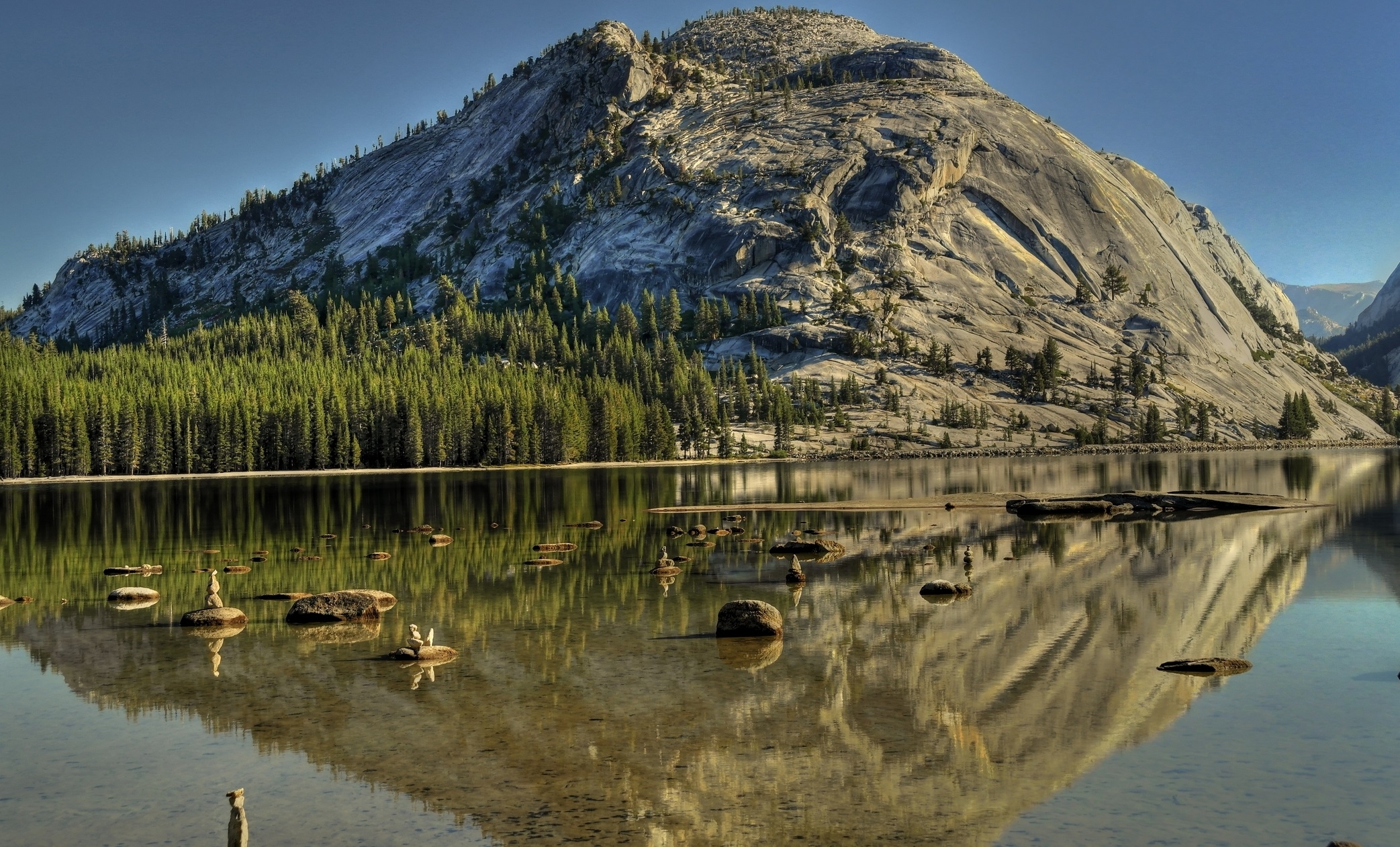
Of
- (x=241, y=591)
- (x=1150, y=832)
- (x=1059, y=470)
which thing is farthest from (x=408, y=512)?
(x=1059, y=470)

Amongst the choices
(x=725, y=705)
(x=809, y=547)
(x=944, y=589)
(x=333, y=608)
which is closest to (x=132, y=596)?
(x=333, y=608)

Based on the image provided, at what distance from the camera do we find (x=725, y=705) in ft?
89.6

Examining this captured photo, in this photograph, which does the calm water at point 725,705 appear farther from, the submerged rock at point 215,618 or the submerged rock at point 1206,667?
the submerged rock at point 1206,667

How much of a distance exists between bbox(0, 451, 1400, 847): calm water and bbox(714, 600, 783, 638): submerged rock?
2.77 ft

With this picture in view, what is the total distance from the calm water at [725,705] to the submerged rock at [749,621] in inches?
33.3

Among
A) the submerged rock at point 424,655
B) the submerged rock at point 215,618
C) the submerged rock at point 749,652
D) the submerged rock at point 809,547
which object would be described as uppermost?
the submerged rock at point 809,547

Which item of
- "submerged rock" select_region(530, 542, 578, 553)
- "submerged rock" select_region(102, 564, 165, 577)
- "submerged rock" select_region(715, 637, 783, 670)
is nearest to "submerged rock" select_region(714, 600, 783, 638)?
"submerged rock" select_region(715, 637, 783, 670)

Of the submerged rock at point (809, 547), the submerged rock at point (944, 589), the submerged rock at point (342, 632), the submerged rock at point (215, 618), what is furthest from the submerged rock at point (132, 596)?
the submerged rock at point (944, 589)

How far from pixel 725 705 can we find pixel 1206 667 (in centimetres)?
1524

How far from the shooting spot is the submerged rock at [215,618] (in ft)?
128

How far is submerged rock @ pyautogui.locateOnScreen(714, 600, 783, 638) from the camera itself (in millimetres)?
35625

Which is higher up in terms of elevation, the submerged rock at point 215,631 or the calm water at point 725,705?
the submerged rock at point 215,631

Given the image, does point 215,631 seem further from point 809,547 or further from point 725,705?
point 809,547

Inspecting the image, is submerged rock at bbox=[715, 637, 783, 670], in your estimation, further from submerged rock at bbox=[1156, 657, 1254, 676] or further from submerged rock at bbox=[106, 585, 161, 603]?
submerged rock at bbox=[106, 585, 161, 603]
